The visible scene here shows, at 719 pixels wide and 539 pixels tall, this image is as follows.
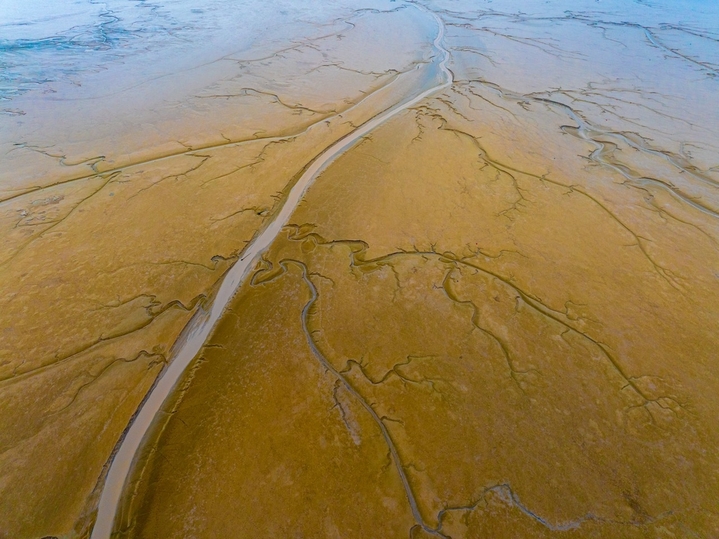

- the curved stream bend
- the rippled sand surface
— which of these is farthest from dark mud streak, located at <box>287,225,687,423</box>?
the curved stream bend

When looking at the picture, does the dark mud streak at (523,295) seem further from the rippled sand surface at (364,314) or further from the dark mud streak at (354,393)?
the dark mud streak at (354,393)

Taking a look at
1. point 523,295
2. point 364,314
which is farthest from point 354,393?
point 523,295

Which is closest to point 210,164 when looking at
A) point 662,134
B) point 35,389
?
point 35,389

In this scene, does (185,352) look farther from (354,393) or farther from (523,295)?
Result: (523,295)

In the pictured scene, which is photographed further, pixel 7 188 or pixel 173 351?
pixel 7 188

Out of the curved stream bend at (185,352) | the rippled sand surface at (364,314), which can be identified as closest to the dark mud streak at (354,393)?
the rippled sand surface at (364,314)

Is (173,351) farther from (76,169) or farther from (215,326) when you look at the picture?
(76,169)

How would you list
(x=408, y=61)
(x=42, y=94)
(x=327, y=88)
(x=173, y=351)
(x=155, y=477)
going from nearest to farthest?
1. (x=155, y=477)
2. (x=173, y=351)
3. (x=42, y=94)
4. (x=327, y=88)
5. (x=408, y=61)
